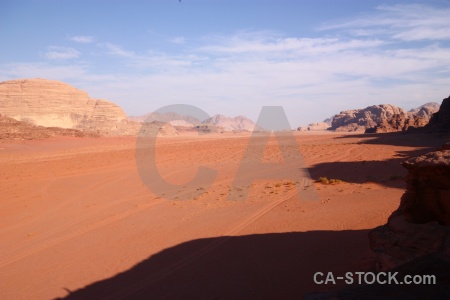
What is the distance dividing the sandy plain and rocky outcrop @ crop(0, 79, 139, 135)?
59612mm

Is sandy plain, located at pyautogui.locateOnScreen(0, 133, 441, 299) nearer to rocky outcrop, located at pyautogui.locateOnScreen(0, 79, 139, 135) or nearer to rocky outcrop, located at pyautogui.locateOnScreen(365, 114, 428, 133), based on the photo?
rocky outcrop, located at pyautogui.locateOnScreen(365, 114, 428, 133)

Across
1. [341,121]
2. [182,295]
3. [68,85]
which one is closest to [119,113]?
[68,85]

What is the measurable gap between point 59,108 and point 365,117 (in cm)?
8413

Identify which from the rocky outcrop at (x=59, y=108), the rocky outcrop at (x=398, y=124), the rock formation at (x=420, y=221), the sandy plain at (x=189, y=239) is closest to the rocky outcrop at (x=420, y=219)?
the rock formation at (x=420, y=221)

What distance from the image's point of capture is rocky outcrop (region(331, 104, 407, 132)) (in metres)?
97.7

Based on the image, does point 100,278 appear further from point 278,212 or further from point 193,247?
point 278,212

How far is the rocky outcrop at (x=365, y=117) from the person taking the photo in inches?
3846

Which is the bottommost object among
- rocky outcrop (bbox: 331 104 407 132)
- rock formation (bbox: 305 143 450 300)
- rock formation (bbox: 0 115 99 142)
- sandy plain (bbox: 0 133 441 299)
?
sandy plain (bbox: 0 133 441 299)

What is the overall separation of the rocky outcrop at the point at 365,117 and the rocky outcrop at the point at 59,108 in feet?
207

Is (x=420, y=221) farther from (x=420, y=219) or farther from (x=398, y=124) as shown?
(x=398, y=124)

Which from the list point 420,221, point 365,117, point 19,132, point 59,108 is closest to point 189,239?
point 420,221

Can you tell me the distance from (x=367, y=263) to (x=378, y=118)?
105056 millimetres

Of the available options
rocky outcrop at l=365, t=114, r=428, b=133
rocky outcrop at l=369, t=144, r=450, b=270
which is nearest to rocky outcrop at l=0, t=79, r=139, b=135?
rocky outcrop at l=365, t=114, r=428, b=133

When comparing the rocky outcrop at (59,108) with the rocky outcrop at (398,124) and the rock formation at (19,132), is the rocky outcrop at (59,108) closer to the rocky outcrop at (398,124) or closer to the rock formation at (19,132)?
the rock formation at (19,132)
